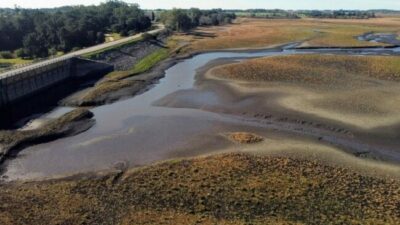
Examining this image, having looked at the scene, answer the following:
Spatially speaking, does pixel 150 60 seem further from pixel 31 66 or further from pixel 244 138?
pixel 244 138

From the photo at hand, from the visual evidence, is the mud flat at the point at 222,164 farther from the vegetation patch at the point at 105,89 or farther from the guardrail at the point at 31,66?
the guardrail at the point at 31,66

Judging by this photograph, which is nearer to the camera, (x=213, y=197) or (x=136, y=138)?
(x=213, y=197)

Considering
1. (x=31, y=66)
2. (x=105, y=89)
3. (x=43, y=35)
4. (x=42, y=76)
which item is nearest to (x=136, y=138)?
(x=105, y=89)

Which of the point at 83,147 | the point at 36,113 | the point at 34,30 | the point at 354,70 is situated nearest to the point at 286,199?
the point at 83,147

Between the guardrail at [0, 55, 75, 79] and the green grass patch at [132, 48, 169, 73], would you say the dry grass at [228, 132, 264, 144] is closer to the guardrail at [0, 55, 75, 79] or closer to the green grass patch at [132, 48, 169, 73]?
the guardrail at [0, 55, 75, 79]

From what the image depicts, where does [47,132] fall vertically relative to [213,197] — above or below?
above

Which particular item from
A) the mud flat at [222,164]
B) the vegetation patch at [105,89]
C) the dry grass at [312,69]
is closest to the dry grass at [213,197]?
the mud flat at [222,164]
